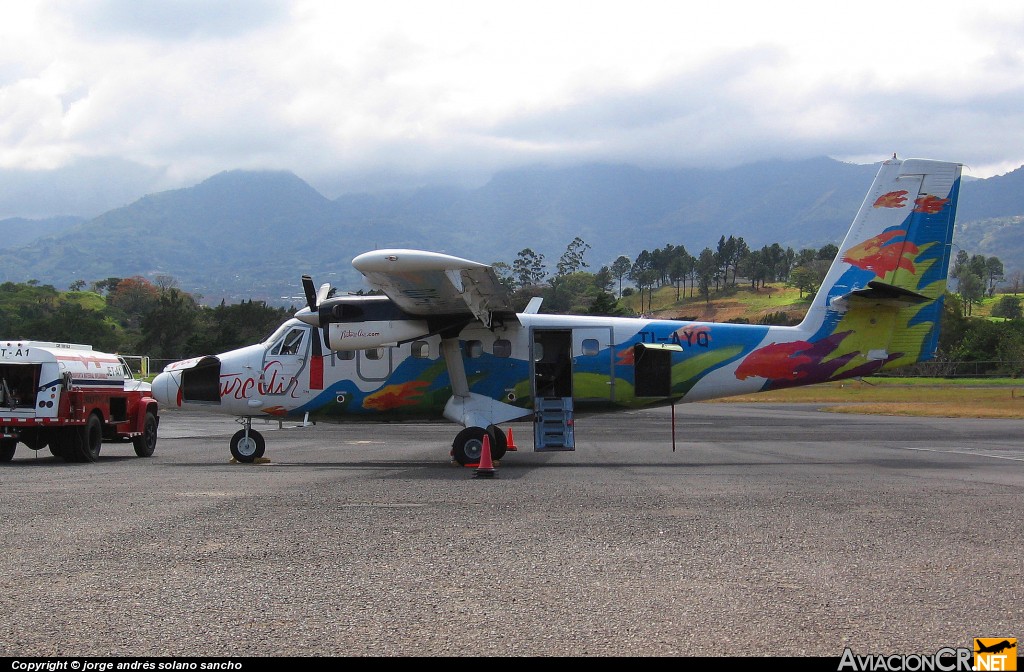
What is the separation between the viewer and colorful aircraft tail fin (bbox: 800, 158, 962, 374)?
18641 millimetres

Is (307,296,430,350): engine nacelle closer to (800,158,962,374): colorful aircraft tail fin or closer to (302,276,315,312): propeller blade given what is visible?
(302,276,315,312): propeller blade

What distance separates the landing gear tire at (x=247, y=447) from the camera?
1938 centimetres

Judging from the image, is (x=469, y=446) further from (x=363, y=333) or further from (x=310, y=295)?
(x=310, y=295)

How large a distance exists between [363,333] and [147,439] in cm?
723

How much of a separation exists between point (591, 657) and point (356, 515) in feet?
18.1

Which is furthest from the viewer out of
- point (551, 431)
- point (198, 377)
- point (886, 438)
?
point (886, 438)

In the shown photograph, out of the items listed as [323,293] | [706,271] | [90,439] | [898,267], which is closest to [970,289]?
[706,271]

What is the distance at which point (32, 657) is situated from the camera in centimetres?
521

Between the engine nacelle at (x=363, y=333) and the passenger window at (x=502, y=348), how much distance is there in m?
1.97

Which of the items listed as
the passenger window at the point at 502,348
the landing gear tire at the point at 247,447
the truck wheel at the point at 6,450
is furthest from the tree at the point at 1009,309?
the truck wheel at the point at 6,450

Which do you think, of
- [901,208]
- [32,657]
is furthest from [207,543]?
[901,208]

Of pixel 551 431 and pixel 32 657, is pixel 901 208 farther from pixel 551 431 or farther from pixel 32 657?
pixel 32 657

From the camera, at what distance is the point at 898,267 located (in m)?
18.8


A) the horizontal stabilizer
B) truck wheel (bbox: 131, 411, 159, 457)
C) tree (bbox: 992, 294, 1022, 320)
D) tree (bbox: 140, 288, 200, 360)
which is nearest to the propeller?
truck wheel (bbox: 131, 411, 159, 457)
